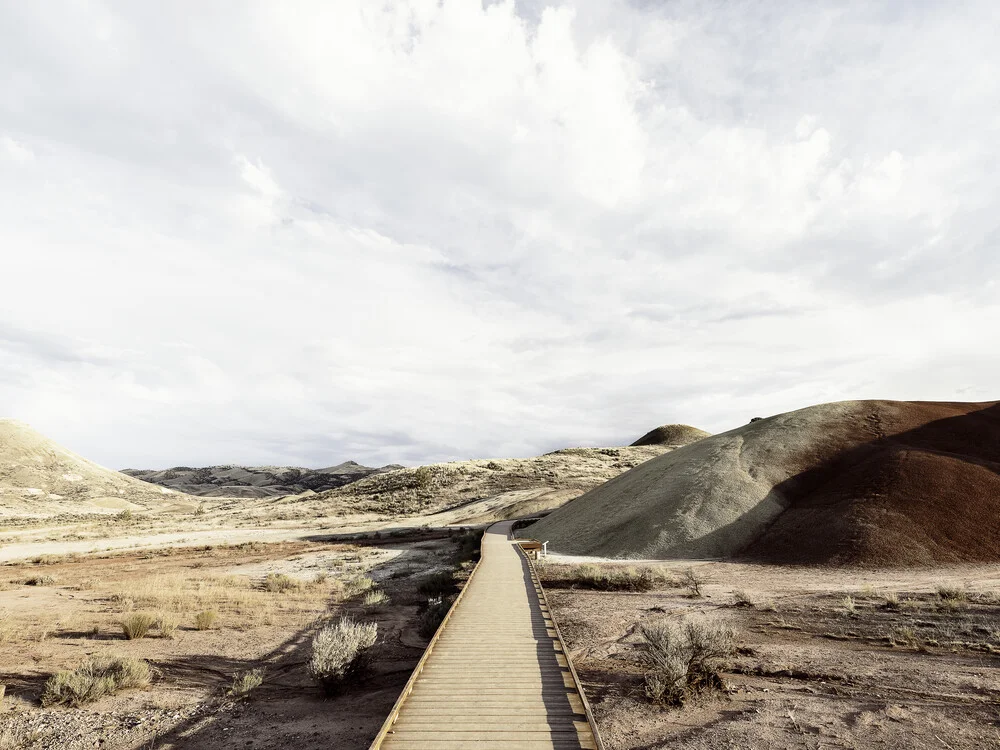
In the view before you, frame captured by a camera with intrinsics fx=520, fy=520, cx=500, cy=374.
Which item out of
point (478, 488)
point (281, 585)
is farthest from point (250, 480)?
point (281, 585)

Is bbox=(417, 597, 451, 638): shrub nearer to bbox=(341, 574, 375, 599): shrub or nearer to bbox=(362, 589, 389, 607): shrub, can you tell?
bbox=(362, 589, 389, 607): shrub

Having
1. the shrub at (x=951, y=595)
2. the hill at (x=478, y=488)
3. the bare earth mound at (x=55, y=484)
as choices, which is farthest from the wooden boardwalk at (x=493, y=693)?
the bare earth mound at (x=55, y=484)

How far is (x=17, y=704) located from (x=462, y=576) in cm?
1570

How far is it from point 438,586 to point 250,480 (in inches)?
6159

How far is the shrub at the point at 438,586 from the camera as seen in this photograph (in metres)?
20.7

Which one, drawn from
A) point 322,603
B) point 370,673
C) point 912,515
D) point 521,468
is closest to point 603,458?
point 521,468

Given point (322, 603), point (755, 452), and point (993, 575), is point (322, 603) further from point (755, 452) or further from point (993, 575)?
point (755, 452)

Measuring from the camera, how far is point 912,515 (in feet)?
94.1

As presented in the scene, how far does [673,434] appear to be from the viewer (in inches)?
5950

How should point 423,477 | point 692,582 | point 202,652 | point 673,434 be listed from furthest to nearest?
point 673,434 → point 423,477 → point 692,582 → point 202,652

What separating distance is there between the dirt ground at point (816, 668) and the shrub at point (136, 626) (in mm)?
11820

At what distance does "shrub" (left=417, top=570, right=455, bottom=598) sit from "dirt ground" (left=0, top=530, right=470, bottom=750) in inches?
24.9

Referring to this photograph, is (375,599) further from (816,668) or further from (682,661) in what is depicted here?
(816,668)

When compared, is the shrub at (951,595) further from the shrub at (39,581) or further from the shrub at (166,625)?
the shrub at (39,581)
